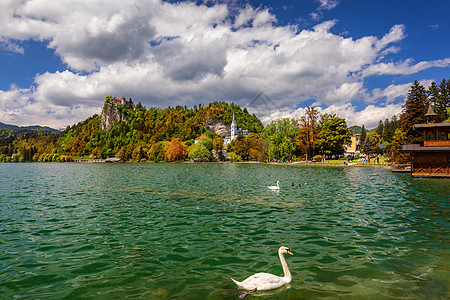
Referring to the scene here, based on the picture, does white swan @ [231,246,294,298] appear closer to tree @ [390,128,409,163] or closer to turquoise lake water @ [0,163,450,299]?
turquoise lake water @ [0,163,450,299]

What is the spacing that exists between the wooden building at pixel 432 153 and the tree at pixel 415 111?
1158 cm

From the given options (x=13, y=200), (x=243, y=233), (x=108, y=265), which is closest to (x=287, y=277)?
(x=243, y=233)

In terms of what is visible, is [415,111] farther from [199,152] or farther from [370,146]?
[199,152]

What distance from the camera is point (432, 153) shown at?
40812mm

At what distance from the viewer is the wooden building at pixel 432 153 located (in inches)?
1555

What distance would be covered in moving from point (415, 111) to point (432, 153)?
1694 centimetres

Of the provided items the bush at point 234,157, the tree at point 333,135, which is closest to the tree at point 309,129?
the tree at point 333,135

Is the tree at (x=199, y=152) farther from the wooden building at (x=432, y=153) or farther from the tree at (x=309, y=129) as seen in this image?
the wooden building at (x=432, y=153)

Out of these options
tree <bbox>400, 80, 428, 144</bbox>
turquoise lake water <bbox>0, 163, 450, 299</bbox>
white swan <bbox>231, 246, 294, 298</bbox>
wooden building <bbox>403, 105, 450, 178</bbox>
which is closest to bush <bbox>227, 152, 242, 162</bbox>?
tree <bbox>400, 80, 428, 144</bbox>

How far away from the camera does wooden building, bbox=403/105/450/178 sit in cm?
3950

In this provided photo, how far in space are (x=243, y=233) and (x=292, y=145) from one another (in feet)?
313

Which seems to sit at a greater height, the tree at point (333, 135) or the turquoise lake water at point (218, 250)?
the tree at point (333, 135)

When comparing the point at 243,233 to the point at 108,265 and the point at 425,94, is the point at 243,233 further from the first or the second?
the point at 425,94

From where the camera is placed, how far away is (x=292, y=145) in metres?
103
